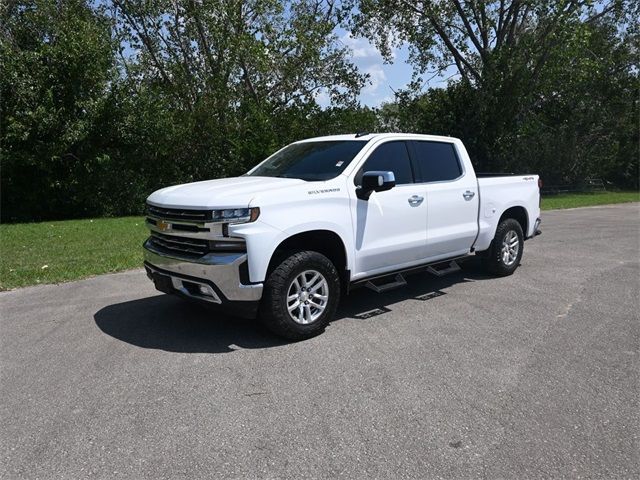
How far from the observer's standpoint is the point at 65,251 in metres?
10.1

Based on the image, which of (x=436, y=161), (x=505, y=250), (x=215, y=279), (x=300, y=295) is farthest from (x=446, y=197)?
(x=215, y=279)

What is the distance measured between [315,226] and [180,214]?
1224 millimetres

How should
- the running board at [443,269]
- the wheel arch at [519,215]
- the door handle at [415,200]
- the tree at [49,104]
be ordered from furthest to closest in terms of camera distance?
the tree at [49,104] < the wheel arch at [519,215] < the running board at [443,269] < the door handle at [415,200]

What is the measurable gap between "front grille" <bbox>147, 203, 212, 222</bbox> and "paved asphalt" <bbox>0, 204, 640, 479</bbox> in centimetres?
114

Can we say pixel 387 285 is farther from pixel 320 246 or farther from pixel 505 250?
pixel 505 250

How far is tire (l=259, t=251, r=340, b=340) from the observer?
4809mm

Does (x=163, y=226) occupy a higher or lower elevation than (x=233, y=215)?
lower

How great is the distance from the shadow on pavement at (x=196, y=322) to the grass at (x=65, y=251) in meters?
2.12

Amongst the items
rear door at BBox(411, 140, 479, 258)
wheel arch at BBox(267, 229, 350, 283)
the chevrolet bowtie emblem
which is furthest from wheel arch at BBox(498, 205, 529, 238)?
the chevrolet bowtie emblem

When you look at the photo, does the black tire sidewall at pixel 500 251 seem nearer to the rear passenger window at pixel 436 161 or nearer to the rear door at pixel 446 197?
the rear door at pixel 446 197

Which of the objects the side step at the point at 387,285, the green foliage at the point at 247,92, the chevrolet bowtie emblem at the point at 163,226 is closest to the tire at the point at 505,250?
the side step at the point at 387,285

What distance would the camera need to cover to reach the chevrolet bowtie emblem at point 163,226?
16.8 ft

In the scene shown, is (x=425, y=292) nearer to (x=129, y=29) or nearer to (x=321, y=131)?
(x=321, y=131)

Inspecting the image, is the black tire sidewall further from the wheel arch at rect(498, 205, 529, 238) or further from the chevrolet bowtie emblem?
the chevrolet bowtie emblem
